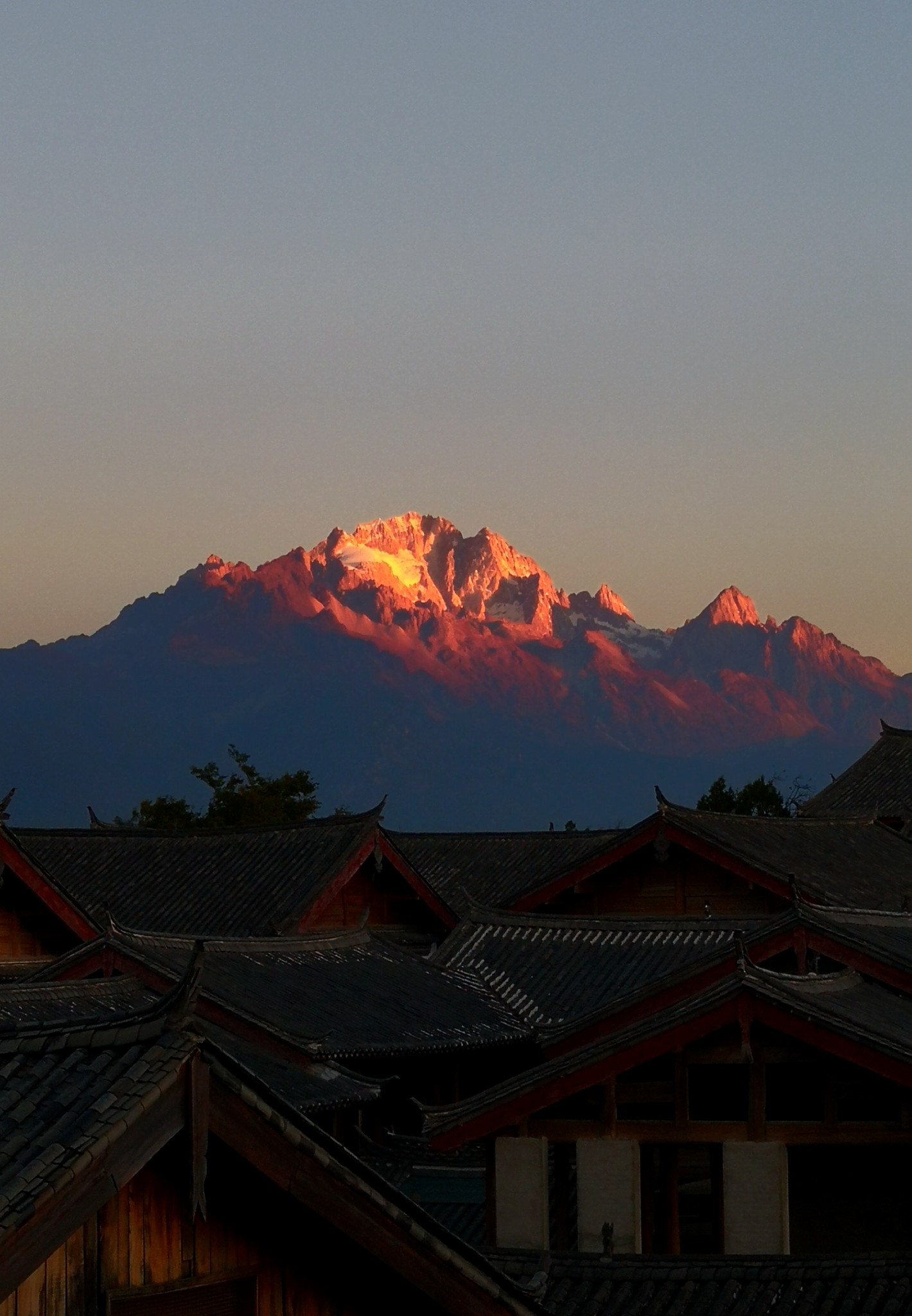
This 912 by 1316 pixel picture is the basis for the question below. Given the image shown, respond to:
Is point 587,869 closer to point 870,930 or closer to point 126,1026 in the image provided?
point 870,930

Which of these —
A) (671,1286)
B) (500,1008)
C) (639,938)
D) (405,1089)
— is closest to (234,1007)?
(405,1089)

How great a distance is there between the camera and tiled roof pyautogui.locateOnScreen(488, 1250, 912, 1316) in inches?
514

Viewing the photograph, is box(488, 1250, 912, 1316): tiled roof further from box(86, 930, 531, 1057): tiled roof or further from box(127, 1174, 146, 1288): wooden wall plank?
box(86, 930, 531, 1057): tiled roof

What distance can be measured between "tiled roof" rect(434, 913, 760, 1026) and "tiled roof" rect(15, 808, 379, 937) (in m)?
3.93

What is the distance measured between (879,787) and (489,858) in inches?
630

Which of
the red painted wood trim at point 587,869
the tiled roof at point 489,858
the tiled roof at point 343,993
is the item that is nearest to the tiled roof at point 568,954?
the tiled roof at point 343,993

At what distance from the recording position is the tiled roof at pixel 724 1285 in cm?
1306

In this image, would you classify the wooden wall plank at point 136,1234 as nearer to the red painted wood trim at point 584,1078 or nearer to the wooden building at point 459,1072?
the wooden building at point 459,1072

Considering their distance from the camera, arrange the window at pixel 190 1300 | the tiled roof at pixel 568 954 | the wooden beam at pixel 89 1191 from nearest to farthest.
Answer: the wooden beam at pixel 89 1191 < the window at pixel 190 1300 < the tiled roof at pixel 568 954

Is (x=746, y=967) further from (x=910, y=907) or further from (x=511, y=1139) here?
(x=910, y=907)

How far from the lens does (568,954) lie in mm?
32969

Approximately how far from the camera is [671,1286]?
13.7 m

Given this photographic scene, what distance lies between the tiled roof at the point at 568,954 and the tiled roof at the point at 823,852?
1.73 meters

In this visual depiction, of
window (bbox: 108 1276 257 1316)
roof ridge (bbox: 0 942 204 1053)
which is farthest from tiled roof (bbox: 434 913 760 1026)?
roof ridge (bbox: 0 942 204 1053)
